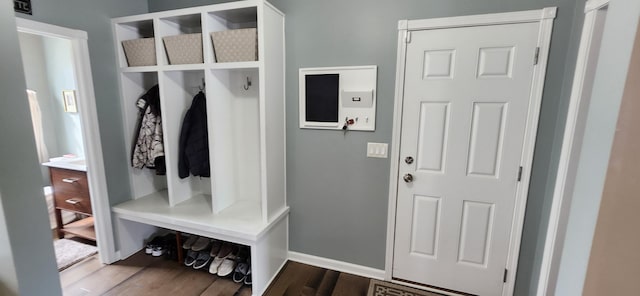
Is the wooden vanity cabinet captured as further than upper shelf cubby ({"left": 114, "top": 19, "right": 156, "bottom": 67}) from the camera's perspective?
Yes

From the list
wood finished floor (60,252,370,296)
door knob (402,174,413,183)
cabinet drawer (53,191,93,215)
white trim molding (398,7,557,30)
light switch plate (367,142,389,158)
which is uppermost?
white trim molding (398,7,557,30)

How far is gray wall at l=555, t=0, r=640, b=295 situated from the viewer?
0.79 m

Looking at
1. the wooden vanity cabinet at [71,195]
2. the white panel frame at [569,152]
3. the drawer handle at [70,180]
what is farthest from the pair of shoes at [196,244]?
the white panel frame at [569,152]

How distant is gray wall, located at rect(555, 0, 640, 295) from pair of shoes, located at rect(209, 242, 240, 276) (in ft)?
7.00

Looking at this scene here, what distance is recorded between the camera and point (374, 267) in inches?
86.7

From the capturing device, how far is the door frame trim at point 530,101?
1.59 m

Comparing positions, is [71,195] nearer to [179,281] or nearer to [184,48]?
[179,281]

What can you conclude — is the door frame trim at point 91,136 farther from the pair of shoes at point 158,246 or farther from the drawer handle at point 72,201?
the drawer handle at point 72,201

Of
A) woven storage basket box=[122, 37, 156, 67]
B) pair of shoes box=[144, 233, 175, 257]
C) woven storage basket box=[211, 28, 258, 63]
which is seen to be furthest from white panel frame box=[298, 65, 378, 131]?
pair of shoes box=[144, 233, 175, 257]

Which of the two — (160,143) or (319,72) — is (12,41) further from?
(319,72)

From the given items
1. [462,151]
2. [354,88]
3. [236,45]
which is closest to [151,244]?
[236,45]

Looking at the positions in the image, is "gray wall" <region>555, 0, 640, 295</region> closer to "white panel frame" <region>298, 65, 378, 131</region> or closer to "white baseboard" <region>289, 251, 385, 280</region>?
"white panel frame" <region>298, 65, 378, 131</region>

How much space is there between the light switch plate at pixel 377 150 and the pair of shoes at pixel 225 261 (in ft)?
4.74

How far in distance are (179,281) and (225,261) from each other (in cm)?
38
